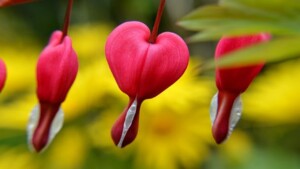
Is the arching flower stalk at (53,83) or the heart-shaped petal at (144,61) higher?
the heart-shaped petal at (144,61)

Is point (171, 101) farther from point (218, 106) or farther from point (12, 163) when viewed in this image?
point (218, 106)

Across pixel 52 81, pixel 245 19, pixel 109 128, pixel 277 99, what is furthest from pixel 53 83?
pixel 277 99

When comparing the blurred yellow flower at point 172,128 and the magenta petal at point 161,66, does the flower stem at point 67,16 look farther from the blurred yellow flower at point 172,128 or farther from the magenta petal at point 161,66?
the blurred yellow flower at point 172,128

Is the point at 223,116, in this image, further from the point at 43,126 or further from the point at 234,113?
the point at 43,126

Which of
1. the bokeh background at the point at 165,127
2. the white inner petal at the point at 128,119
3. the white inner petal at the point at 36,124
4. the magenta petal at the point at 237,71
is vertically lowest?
the bokeh background at the point at 165,127

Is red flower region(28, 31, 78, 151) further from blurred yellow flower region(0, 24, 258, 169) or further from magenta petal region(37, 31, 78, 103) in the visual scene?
blurred yellow flower region(0, 24, 258, 169)

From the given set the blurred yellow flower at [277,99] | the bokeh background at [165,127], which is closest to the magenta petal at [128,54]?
the bokeh background at [165,127]

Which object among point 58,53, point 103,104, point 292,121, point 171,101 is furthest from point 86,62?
point 58,53

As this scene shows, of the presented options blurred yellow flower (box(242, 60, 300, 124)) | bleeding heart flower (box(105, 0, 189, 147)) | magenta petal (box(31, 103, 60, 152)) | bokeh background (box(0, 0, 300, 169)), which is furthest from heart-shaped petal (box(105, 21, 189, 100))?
blurred yellow flower (box(242, 60, 300, 124))

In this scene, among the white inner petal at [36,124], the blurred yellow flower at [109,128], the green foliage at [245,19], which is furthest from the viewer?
the blurred yellow flower at [109,128]
